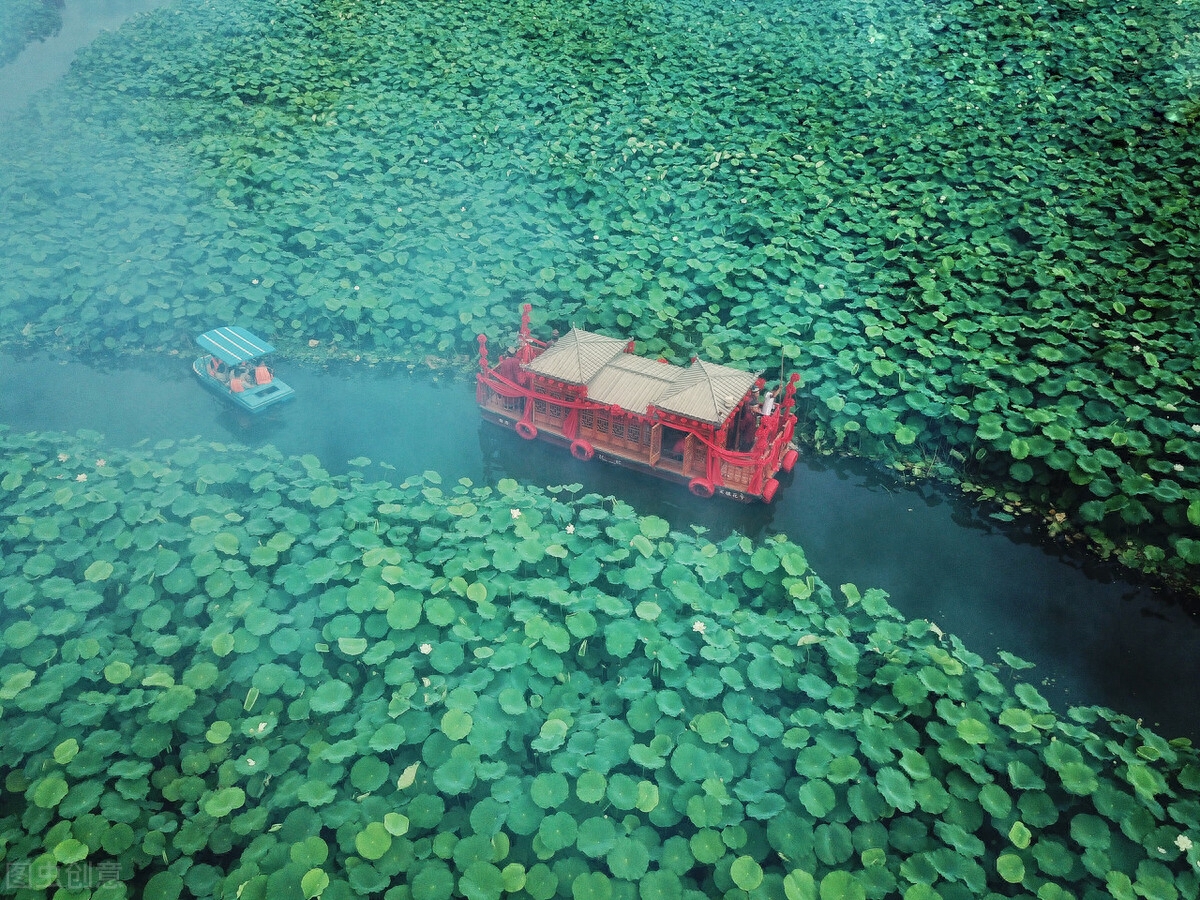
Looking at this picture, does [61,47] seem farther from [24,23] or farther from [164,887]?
[164,887]

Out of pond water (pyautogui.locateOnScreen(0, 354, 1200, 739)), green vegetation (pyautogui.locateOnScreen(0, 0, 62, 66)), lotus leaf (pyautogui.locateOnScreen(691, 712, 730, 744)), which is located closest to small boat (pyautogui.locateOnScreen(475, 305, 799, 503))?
pond water (pyautogui.locateOnScreen(0, 354, 1200, 739))

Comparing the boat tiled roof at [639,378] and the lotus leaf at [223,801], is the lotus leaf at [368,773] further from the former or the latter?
the boat tiled roof at [639,378]

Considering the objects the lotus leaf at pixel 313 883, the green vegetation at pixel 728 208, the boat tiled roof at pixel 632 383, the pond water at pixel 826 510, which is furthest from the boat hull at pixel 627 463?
the lotus leaf at pixel 313 883

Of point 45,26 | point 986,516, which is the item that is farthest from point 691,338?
point 45,26

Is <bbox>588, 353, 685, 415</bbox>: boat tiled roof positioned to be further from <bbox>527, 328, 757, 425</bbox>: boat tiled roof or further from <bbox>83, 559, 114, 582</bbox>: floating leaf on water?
<bbox>83, 559, 114, 582</bbox>: floating leaf on water

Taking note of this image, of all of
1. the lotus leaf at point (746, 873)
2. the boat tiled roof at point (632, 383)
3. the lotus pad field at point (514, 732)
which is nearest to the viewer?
the lotus leaf at point (746, 873)

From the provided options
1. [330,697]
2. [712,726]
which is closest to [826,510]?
[712,726]
